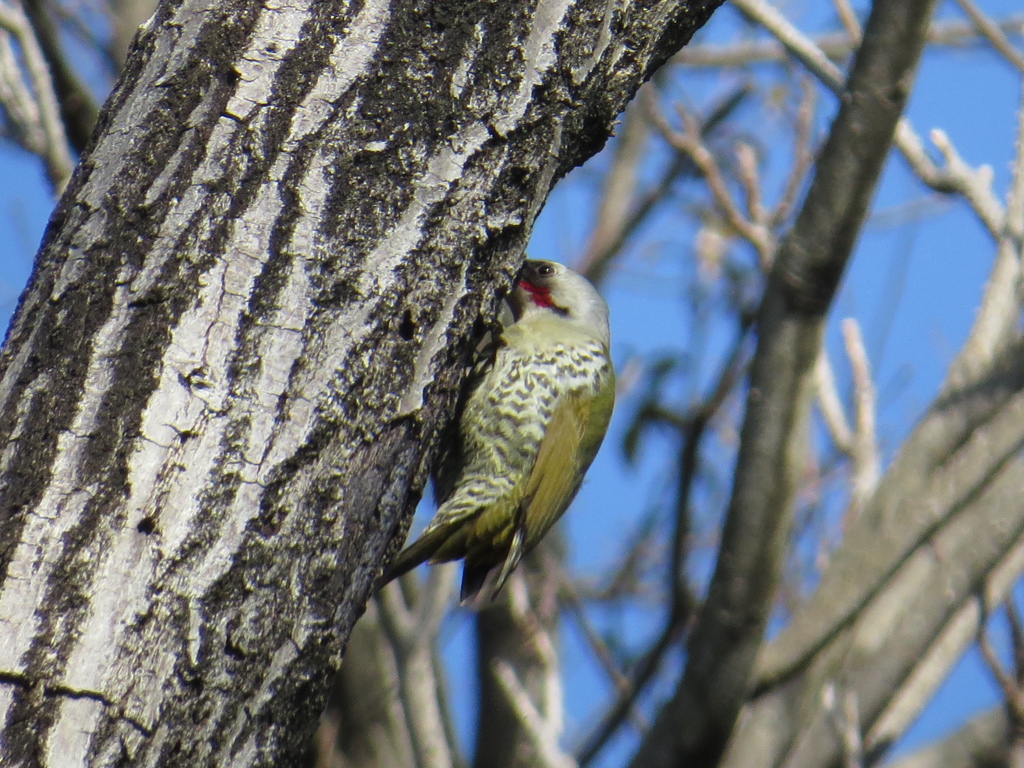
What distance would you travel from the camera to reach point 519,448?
3.31 metres

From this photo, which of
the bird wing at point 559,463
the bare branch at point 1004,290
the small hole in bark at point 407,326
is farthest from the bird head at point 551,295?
the small hole in bark at point 407,326

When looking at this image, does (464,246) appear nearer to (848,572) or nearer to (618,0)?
(618,0)

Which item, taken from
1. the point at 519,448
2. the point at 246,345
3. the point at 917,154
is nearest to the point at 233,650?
the point at 246,345

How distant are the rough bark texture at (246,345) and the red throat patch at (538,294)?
5.98 feet

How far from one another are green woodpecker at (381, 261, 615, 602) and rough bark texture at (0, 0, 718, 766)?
1300mm

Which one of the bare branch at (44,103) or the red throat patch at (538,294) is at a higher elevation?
the bare branch at (44,103)

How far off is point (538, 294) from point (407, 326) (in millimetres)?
2069

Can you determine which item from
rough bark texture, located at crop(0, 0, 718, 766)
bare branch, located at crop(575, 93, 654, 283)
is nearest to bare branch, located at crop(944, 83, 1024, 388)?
rough bark texture, located at crop(0, 0, 718, 766)

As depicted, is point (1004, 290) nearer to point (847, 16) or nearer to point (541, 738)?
point (847, 16)

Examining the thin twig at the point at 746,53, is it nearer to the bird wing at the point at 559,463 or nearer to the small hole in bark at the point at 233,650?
the bird wing at the point at 559,463

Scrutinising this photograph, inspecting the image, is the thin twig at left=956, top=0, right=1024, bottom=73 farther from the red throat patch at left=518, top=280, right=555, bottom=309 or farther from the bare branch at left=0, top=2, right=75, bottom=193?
the bare branch at left=0, top=2, right=75, bottom=193

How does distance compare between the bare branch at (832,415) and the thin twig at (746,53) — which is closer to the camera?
the bare branch at (832,415)

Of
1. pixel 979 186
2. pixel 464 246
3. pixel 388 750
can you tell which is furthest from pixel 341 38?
pixel 388 750

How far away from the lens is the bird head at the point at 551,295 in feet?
12.3
